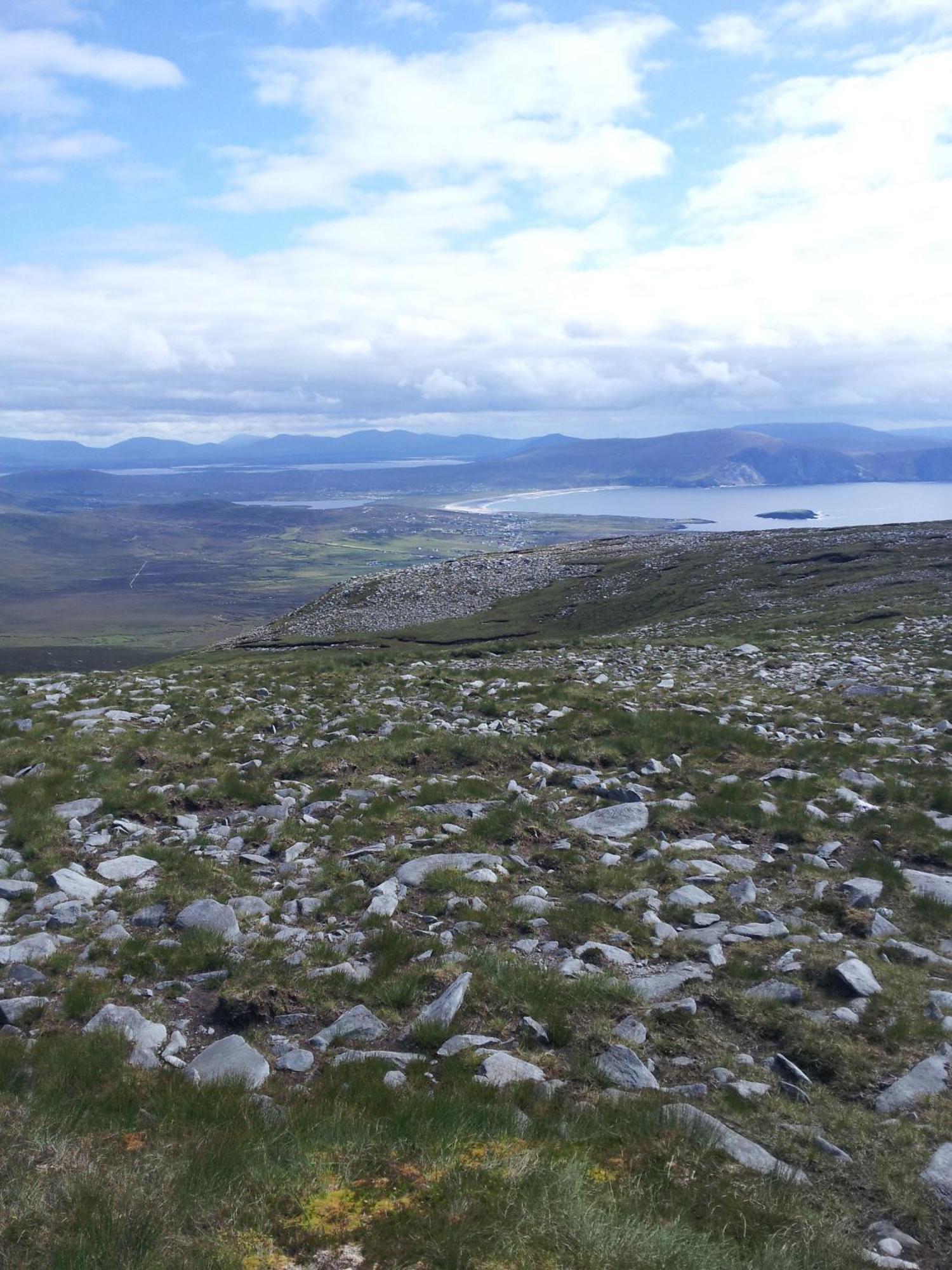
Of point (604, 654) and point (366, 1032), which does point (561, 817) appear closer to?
point (366, 1032)

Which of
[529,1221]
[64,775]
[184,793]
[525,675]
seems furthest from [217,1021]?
[525,675]

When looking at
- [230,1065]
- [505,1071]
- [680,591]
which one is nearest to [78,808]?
[230,1065]

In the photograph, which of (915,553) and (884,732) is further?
(915,553)

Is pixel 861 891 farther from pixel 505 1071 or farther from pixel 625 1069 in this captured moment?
pixel 505 1071

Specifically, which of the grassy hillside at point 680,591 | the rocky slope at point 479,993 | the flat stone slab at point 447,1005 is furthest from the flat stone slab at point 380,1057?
the grassy hillside at point 680,591

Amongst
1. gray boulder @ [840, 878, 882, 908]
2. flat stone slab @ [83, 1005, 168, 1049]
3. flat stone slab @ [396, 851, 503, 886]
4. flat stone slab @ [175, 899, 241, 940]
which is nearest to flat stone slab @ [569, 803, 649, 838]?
flat stone slab @ [396, 851, 503, 886]

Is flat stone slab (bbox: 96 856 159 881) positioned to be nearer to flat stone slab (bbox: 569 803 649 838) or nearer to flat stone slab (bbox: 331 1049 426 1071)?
flat stone slab (bbox: 331 1049 426 1071)

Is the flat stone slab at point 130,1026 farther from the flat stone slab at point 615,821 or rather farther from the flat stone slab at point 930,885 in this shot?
the flat stone slab at point 930,885
